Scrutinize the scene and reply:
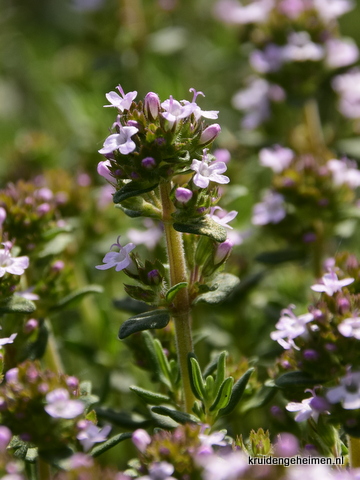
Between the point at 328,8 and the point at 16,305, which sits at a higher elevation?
the point at 328,8

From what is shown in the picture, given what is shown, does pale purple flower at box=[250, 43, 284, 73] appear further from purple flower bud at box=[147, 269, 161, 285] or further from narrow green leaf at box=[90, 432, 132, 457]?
narrow green leaf at box=[90, 432, 132, 457]

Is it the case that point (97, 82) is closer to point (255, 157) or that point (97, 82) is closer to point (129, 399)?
point (255, 157)

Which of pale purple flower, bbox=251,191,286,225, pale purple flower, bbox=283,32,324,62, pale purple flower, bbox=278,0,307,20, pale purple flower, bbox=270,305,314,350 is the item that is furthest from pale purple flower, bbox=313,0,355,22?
pale purple flower, bbox=270,305,314,350

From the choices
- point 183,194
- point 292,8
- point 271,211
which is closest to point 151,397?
point 183,194

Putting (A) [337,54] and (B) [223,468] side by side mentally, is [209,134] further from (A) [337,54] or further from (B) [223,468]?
(A) [337,54]

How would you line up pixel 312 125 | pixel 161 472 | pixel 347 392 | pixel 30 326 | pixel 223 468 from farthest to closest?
pixel 312 125 < pixel 30 326 < pixel 347 392 < pixel 161 472 < pixel 223 468

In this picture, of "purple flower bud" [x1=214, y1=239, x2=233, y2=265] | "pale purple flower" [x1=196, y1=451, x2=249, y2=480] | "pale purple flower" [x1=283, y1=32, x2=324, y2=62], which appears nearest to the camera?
"pale purple flower" [x1=196, y1=451, x2=249, y2=480]

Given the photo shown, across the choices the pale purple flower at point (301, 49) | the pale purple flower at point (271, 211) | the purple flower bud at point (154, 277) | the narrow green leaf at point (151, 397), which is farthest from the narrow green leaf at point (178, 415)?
the pale purple flower at point (301, 49)
